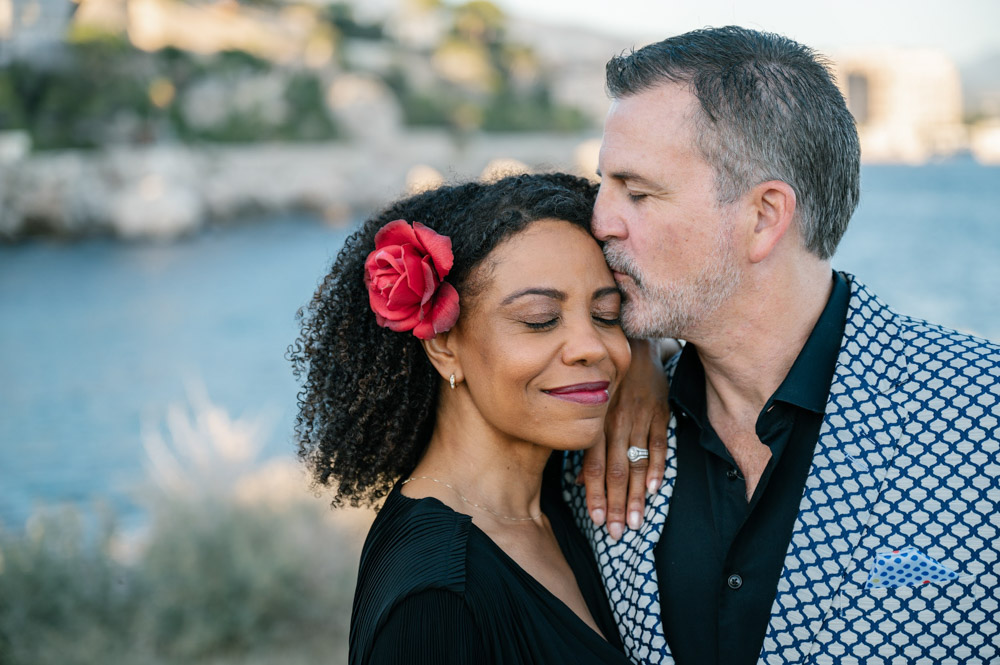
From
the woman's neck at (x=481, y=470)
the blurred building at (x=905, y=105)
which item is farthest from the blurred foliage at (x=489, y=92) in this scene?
the woman's neck at (x=481, y=470)

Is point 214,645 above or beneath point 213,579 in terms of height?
beneath

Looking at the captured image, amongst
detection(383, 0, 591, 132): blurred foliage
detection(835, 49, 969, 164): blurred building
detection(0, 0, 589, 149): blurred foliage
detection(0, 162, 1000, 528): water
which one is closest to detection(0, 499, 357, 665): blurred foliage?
detection(0, 162, 1000, 528): water

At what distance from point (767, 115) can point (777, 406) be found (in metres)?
0.78

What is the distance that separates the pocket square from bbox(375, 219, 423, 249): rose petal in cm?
139

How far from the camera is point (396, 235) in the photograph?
2.47 m

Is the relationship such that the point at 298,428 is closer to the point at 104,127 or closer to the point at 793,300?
the point at 793,300

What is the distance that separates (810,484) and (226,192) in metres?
40.6

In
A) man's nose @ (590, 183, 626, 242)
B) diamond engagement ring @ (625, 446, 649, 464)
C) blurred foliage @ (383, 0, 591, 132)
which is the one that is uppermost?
blurred foliage @ (383, 0, 591, 132)

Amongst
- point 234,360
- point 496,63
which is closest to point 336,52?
point 496,63

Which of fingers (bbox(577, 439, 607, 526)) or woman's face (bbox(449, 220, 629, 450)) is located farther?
fingers (bbox(577, 439, 607, 526))

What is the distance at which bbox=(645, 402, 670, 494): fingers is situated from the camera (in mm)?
2590

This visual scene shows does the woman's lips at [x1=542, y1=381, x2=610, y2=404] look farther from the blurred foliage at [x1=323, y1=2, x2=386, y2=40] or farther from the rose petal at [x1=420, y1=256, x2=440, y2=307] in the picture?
the blurred foliage at [x1=323, y1=2, x2=386, y2=40]

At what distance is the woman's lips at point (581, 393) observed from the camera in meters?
2.41

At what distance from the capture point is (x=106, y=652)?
5.07m
